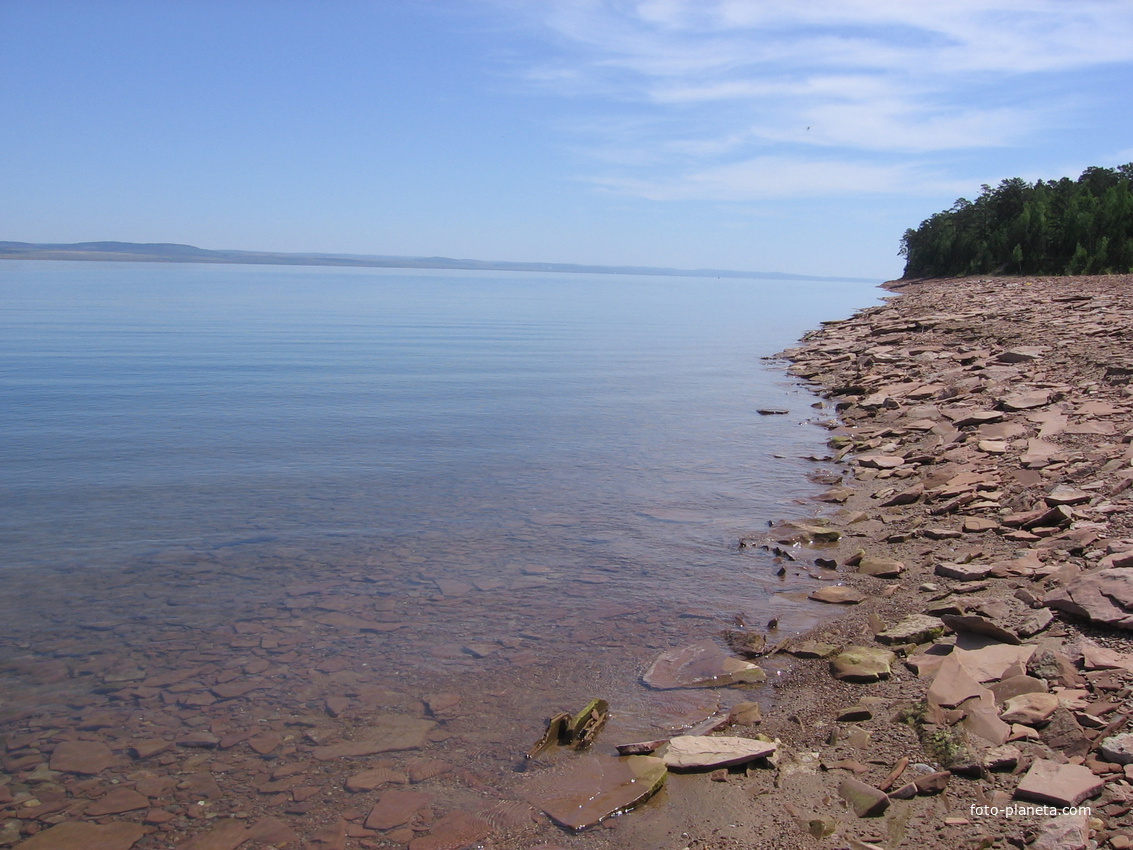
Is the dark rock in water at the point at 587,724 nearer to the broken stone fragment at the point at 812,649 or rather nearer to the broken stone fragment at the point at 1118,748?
the broken stone fragment at the point at 812,649

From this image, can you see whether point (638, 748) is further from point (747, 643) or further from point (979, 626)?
point (979, 626)

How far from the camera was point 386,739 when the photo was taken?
244 inches

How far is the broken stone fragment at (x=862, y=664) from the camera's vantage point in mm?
6543

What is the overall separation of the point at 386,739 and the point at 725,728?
2.61m

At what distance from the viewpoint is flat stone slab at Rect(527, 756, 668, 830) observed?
17.2 feet

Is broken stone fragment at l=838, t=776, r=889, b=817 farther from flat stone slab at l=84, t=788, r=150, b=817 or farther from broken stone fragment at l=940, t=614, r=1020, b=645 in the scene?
flat stone slab at l=84, t=788, r=150, b=817

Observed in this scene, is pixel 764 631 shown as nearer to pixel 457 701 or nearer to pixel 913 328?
pixel 457 701

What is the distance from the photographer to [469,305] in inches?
2830

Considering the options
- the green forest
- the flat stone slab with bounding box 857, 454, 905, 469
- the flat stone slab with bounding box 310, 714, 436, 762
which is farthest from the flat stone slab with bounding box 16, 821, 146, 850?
the green forest

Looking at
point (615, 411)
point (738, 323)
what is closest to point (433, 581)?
point (615, 411)

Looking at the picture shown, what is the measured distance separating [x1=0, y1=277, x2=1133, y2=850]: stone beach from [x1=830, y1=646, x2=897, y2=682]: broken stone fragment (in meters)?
0.03

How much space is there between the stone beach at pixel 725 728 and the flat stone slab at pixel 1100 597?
19 mm

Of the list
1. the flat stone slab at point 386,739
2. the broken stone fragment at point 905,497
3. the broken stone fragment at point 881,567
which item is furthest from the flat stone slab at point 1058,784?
the broken stone fragment at point 905,497

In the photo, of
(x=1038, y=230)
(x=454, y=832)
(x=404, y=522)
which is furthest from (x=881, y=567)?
(x=1038, y=230)
